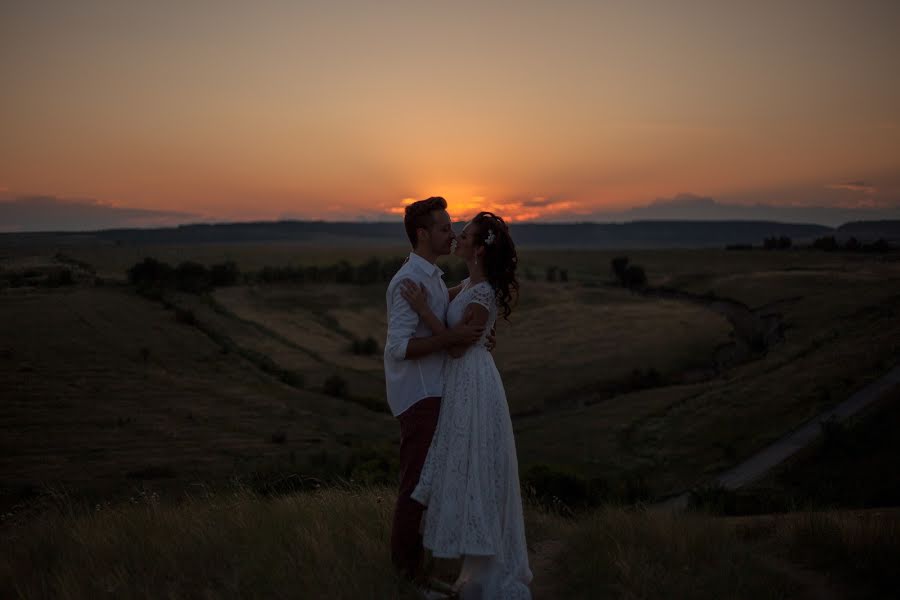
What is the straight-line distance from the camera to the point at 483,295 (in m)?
5.03

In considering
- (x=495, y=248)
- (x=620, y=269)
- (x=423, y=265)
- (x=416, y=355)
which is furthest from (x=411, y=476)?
(x=620, y=269)

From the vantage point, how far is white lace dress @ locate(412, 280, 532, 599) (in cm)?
509

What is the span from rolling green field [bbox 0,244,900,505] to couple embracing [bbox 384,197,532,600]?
9995 millimetres

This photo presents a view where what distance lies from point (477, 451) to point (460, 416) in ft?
0.95

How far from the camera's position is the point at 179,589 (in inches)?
208

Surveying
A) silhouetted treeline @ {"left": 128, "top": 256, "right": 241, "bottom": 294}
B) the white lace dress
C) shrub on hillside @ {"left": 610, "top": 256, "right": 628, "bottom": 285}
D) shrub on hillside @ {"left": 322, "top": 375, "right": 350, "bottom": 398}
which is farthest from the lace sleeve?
shrub on hillside @ {"left": 610, "top": 256, "right": 628, "bottom": 285}

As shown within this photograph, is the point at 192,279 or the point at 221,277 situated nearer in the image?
the point at 192,279

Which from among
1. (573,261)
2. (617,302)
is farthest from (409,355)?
(573,261)

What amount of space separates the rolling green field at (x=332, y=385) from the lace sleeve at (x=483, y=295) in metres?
10.6

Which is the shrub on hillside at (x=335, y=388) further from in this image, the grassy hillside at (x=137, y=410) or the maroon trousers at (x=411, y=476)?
the maroon trousers at (x=411, y=476)

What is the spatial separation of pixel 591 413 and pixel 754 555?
23074 mm

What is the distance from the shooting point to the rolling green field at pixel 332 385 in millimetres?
17422

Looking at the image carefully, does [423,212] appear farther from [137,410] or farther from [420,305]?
[137,410]

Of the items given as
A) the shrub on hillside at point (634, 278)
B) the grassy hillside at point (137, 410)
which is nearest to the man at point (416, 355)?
the grassy hillside at point (137, 410)
